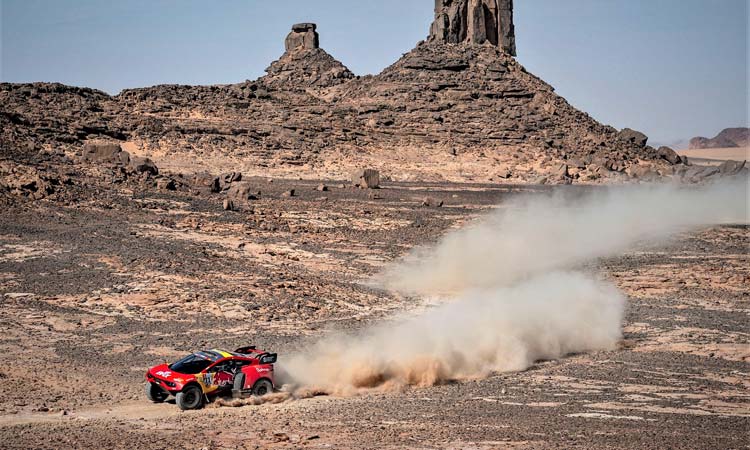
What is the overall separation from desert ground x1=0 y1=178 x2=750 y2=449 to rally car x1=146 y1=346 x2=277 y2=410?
370 millimetres

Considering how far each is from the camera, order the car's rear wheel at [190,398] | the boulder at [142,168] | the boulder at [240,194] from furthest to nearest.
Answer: the boulder at [142,168] → the boulder at [240,194] → the car's rear wheel at [190,398]

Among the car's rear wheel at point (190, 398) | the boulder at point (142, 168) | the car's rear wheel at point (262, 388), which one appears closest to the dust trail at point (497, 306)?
the car's rear wheel at point (262, 388)

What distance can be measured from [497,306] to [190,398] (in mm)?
9587

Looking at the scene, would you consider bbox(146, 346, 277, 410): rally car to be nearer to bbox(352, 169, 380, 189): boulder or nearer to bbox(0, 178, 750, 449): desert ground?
bbox(0, 178, 750, 449): desert ground

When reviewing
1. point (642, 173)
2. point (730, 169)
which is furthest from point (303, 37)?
point (730, 169)

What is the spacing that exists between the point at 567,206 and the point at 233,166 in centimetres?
2419

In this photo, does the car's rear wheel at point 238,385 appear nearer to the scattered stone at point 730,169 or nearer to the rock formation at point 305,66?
the scattered stone at point 730,169

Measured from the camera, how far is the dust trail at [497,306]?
789 inches

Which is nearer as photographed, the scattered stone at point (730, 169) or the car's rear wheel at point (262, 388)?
the car's rear wheel at point (262, 388)

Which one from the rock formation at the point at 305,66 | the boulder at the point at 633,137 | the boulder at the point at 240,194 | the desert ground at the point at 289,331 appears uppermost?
the rock formation at the point at 305,66

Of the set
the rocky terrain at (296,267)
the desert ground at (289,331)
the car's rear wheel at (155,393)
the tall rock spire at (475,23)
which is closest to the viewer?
the desert ground at (289,331)

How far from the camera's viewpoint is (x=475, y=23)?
97.1m

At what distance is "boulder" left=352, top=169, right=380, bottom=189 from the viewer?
5969 centimetres

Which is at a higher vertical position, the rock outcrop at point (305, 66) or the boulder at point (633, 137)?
the rock outcrop at point (305, 66)
